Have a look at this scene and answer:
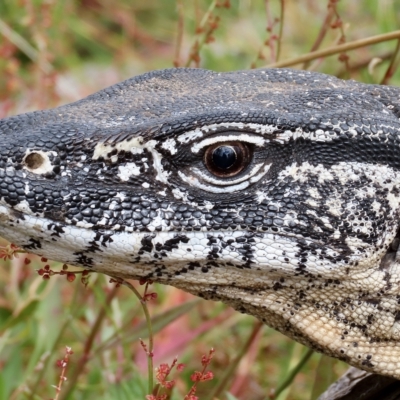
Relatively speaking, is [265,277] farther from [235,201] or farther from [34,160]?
[34,160]

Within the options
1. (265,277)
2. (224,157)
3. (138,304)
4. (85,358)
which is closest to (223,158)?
(224,157)

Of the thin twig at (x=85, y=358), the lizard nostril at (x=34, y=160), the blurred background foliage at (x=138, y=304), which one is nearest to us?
the lizard nostril at (x=34, y=160)

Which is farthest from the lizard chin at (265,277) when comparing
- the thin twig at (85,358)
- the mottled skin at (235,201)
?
the thin twig at (85,358)

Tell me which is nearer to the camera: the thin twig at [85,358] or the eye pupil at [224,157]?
the eye pupil at [224,157]

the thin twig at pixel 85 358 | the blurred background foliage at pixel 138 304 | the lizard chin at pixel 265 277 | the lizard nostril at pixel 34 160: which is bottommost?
the lizard chin at pixel 265 277

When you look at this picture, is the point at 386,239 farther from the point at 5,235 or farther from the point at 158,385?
the point at 5,235

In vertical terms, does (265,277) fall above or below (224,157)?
below

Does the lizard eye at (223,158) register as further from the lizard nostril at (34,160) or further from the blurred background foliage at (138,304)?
the blurred background foliage at (138,304)
